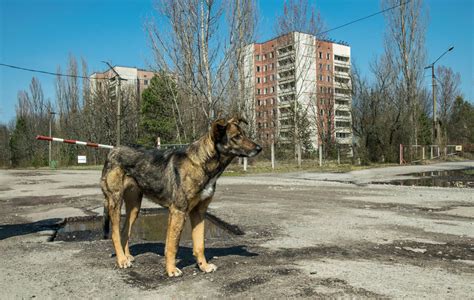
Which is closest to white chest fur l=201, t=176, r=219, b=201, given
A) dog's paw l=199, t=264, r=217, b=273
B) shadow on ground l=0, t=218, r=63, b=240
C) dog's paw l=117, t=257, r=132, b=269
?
dog's paw l=199, t=264, r=217, b=273

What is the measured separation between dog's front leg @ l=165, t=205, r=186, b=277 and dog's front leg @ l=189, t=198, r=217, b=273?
312mm

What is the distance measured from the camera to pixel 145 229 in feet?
25.0

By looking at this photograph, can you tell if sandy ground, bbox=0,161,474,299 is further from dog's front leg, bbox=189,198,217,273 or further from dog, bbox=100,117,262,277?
dog, bbox=100,117,262,277

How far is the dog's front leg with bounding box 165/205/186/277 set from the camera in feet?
13.7

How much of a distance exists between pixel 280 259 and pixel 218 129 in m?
2.09

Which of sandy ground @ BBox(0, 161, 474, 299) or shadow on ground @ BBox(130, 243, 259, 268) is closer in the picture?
sandy ground @ BBox(0, 161, 474, 299)

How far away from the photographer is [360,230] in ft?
23.4

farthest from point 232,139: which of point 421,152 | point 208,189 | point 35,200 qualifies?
point 421,152

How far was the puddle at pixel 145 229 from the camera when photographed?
688 centimetres

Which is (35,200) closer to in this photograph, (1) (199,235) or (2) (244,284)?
(1) (199,235)

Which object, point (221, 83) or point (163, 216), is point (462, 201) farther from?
point (221, 83)

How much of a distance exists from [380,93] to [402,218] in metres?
30.7

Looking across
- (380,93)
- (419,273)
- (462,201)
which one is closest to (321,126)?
(380,93)

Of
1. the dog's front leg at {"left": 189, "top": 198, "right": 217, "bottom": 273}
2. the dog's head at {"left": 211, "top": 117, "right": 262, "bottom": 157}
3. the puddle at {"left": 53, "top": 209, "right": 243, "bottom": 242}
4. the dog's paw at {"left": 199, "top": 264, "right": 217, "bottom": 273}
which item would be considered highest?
the dog's head at {"left": 211, "top": 117, "right": 262, "bottom": 157}
